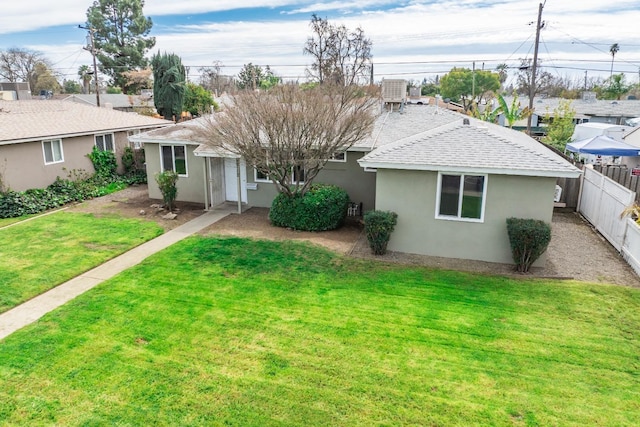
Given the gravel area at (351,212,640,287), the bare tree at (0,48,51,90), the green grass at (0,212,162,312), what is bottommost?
the gravel area at (351,212,640,287)

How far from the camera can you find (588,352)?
7719 millimetres

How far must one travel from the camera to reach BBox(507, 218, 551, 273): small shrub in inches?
426

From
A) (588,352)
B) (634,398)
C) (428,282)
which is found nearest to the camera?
(634,398)

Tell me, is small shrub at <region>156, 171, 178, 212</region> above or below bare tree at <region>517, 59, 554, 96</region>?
below

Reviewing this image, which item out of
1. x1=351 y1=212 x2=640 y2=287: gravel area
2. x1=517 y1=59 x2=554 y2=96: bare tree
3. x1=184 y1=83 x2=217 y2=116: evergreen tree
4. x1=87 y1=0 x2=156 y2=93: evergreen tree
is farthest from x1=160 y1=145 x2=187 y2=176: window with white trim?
x1=517 y1=59 x2=554 y2=96: bare tree

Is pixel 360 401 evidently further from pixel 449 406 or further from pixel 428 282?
pixel 428 282

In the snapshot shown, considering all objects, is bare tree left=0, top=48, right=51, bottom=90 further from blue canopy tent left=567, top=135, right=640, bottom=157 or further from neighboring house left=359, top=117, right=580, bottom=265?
blue canopy tent left=567, top=135, right=640, bottom=157

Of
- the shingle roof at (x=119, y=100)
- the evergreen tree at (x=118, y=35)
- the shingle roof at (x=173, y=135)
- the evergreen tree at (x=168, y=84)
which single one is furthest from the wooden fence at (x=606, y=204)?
the evergreen tree at (x=118, y=35)

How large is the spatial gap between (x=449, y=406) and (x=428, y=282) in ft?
14.5

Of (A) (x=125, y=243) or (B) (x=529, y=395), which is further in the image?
(A) (x=125, y=243)

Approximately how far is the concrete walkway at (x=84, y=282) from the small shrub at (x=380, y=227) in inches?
236

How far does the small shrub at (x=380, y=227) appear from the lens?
11977mm

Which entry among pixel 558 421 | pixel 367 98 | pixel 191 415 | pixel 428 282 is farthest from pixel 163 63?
pixel 558 421

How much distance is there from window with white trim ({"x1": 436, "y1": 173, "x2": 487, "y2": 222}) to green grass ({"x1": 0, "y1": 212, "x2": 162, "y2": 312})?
898 cm
